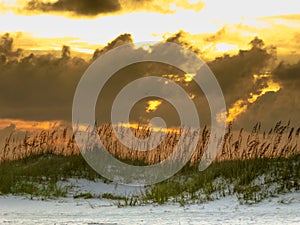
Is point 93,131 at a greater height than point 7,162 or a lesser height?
greater

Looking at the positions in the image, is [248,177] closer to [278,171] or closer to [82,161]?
[278,171]

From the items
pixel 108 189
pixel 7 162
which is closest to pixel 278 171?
pixel 108 189

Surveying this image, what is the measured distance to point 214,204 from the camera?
9.51 metres

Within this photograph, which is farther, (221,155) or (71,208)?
(221,155)

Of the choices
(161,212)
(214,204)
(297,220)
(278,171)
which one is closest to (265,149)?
(278,171)

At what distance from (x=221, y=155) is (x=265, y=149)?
1.26 m

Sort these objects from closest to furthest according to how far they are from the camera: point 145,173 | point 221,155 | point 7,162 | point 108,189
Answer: point 221,155
point 108,189
point 145,173
point 7,162

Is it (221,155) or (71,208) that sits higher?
(221,155)

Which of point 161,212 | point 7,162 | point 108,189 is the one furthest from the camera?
point 7,162

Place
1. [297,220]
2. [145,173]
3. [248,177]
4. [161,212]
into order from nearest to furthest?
[297,220] < [161,212] < [248,177] < [145,173]

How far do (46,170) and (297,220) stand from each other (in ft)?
29.7

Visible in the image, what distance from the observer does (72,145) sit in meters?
15.5

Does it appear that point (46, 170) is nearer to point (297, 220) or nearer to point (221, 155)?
point (221, 155)

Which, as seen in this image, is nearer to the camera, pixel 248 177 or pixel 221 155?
pixel 248 177
